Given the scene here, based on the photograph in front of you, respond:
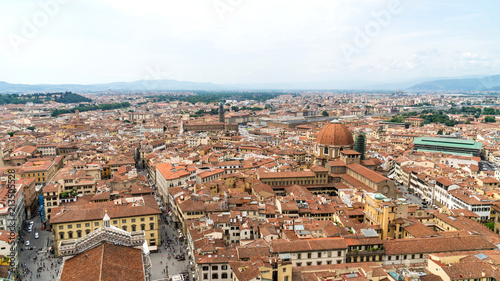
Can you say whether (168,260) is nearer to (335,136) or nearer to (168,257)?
(168,257)

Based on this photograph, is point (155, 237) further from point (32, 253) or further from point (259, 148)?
point (259, 148)

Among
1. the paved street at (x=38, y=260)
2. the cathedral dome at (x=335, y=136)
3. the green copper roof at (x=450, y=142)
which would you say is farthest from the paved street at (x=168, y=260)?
the green copper roof at (x=450, y=142)

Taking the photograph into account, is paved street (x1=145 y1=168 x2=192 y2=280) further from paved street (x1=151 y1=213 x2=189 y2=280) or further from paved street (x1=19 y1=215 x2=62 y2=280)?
paved street (x1=19 y1=215 x2=62 y2=280)

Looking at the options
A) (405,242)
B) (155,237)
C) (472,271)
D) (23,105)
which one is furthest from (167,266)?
(23,105)

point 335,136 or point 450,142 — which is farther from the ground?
point 335,136

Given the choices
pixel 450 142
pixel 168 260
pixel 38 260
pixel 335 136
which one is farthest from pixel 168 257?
pixel 450 142

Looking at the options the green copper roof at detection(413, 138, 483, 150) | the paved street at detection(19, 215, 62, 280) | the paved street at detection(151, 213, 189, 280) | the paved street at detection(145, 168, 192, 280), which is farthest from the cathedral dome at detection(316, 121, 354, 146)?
the paved street at detection(19, 215, 62, 280)
